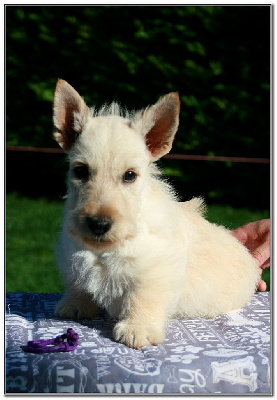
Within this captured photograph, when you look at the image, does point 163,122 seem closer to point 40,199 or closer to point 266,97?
point 266,97

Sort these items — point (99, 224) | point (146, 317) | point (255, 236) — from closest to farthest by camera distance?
point (99, 224) → point (146, 317) → point (255, 236)

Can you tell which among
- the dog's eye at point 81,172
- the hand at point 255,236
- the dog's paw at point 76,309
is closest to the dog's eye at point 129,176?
the dog's eye at point 81,172

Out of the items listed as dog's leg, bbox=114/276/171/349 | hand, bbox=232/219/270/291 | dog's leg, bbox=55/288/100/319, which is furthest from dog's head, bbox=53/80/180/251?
hand, bbox=232/219/270/291

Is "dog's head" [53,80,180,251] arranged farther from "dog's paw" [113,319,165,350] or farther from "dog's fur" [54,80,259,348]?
"dog's paw" [113,319,165,350]

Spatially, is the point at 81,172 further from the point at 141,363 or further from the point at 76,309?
the point at 141,363

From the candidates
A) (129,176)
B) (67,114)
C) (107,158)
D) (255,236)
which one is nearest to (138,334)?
(129,176)
